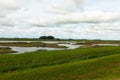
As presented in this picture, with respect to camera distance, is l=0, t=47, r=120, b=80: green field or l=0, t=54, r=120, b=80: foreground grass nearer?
l=0, t=54, r=120, b=80: foreground grass

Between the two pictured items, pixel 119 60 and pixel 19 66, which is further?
pixel 119 60

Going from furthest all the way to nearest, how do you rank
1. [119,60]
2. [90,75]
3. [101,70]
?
1. [119,60]
2. [101,70]
3. [90,75]

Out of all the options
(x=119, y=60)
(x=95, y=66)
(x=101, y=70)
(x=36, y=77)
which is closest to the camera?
(x=36, y=77)

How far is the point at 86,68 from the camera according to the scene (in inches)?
985


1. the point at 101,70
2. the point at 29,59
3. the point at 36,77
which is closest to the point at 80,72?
the point at 101,70

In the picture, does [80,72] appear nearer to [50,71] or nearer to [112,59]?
[50,71]

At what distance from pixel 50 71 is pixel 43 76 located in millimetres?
1906

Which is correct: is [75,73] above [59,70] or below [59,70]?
below

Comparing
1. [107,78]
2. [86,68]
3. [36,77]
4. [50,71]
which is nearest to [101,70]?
[86,68]

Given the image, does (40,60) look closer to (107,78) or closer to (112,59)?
(112,59)

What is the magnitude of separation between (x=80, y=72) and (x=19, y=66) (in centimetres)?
809

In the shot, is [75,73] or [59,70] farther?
[59,70]

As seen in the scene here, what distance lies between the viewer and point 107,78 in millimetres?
21000

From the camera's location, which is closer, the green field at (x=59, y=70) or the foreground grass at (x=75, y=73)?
the foreground grass at (x=75, y=73)
